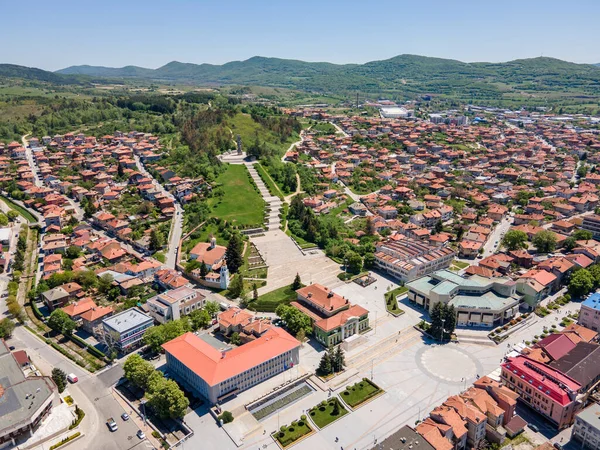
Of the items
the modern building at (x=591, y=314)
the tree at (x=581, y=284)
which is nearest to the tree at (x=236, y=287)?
the modern building at (x=591, y=314)

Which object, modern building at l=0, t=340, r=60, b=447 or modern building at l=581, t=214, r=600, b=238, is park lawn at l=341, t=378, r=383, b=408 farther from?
modern building at l=581, t=214, r=600, b=238

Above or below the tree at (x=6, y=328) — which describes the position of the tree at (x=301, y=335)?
above

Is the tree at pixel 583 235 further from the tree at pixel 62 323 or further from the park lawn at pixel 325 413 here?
the tree at pixel 62 323

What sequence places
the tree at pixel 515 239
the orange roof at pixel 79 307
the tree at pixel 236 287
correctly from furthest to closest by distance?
the tree at pixel 515 239
the tree at pixel 236 287
the orange roof at pixel 79 307

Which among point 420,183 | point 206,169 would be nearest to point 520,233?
point 420,183

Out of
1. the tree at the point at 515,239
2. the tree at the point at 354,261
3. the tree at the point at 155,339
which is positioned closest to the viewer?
the tree at the point at 155,339

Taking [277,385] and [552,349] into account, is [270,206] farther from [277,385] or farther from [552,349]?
[552,349]
